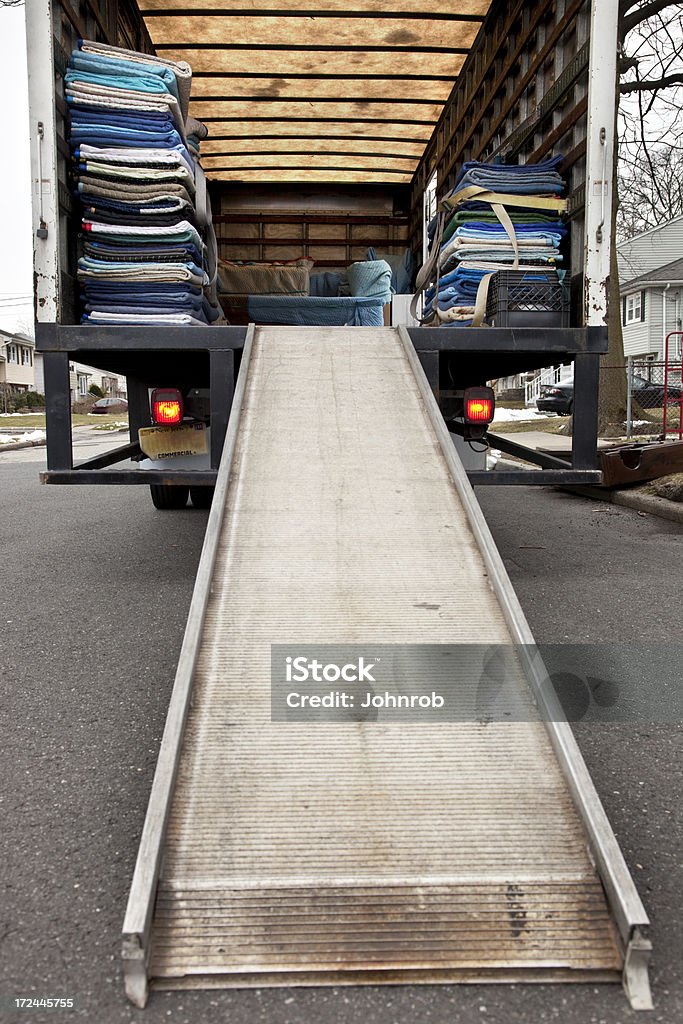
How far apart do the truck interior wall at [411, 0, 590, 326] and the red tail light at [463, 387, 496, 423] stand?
634 mm

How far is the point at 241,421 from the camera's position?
13.3 feet

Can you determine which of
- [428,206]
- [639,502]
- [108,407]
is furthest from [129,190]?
[108,407]

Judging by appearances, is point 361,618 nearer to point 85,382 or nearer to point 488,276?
point 488,276

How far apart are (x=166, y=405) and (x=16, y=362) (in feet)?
228

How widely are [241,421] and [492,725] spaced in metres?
2.13

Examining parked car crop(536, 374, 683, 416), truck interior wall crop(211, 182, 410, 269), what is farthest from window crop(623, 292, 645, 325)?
truck interior wall crop(211, 182, 410, 269)

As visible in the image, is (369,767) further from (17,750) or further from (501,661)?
(17,750)

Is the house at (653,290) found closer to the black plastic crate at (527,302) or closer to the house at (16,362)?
the black plastic crate at (527,302)

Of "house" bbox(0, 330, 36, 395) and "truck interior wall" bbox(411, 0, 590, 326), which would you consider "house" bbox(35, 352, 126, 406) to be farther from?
"truck interior wall" bbox(411, 0, 590, 326)

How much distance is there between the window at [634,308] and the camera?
4250cm

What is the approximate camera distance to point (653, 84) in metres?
18.6

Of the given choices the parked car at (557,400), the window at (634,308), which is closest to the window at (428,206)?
the parked car at (557,400)

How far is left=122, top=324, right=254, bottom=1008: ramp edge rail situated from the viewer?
171 centimetres

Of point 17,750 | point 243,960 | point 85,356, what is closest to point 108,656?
point 17,750
